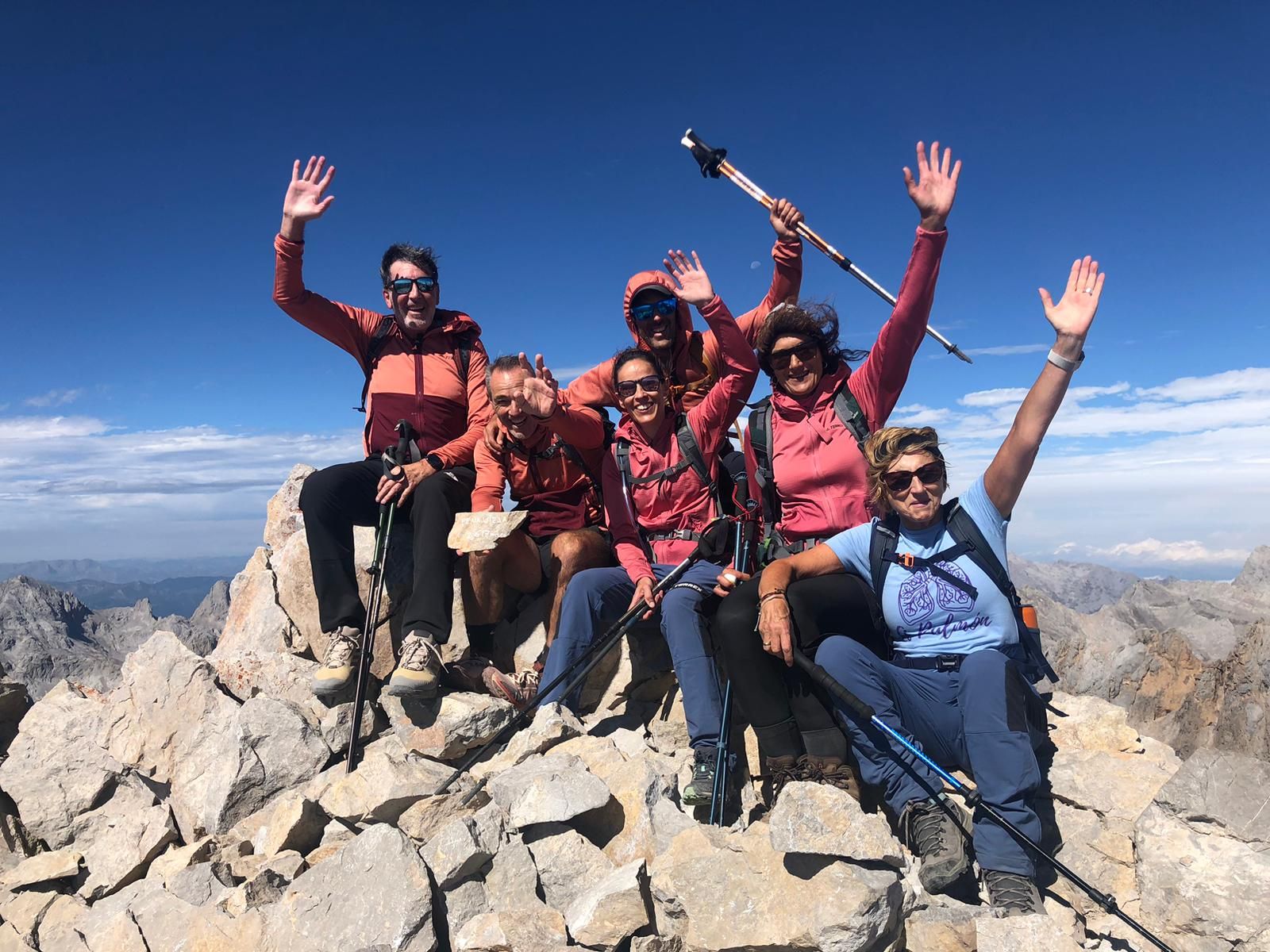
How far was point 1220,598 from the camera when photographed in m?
46.1

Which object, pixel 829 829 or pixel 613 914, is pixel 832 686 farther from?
pixel 613 914

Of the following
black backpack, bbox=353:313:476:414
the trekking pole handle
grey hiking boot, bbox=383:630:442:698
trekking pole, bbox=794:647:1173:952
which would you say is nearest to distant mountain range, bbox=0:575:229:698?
black backpack, bbox=353:313:476:414

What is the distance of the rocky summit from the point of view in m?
4.06

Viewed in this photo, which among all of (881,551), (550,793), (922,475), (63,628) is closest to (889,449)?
(922,475)

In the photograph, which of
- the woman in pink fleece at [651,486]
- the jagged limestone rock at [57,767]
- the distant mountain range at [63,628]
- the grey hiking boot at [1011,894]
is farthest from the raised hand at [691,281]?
the distant mountain range at [63,628]

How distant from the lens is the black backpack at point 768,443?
6027 millimetres

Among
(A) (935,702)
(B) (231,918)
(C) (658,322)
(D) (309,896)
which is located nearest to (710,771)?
(A) (935,702)

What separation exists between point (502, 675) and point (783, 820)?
364 cm

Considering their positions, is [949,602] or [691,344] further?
[691,344]

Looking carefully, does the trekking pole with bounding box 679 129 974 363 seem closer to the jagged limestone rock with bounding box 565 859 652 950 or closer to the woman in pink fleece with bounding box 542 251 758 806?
the woman in pink fleece with bounding box 542 251 758 806

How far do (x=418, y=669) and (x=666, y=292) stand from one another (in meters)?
4.41

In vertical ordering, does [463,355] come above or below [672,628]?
above

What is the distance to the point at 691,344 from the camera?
26.2 ft

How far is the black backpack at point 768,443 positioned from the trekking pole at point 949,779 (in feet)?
4.78
